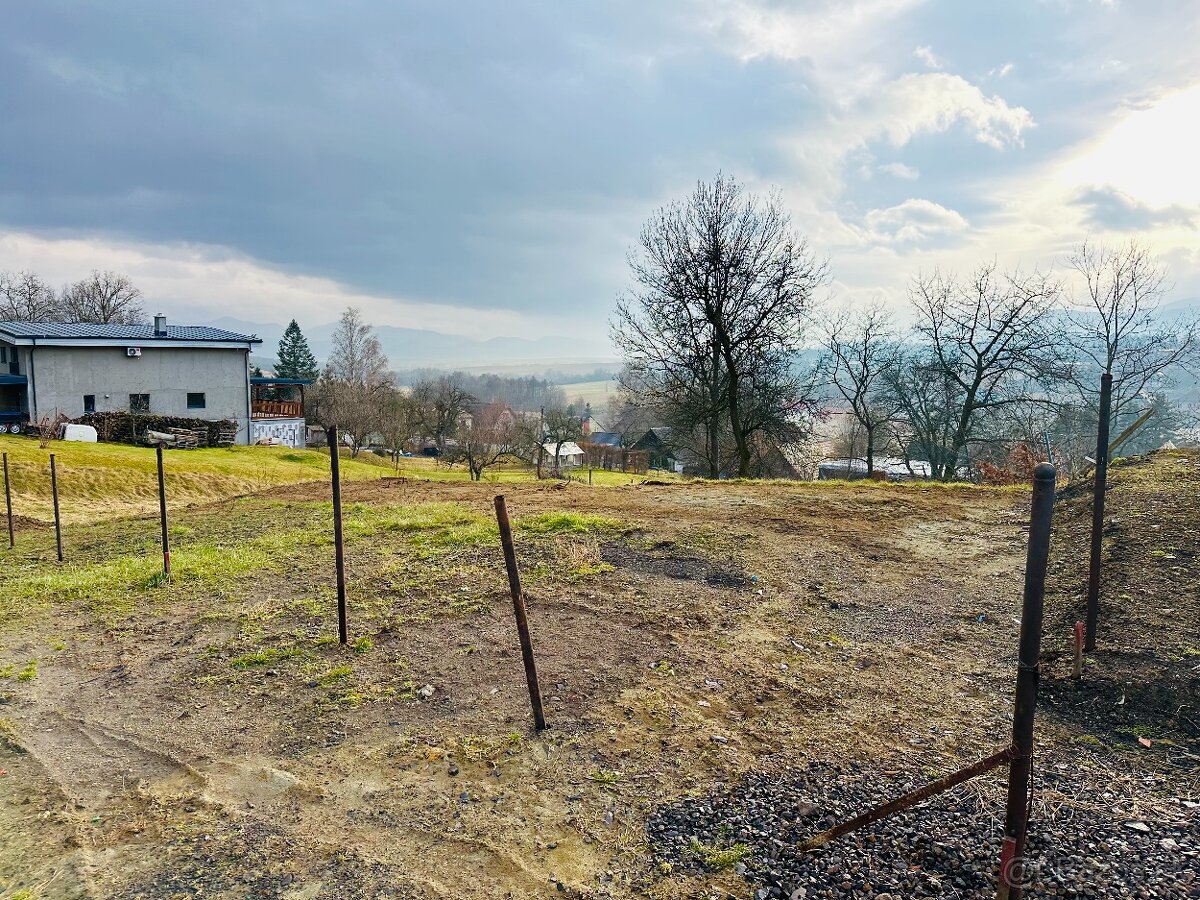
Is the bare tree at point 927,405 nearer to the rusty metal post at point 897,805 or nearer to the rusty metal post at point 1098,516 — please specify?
the rusty metal post at point 1098,516

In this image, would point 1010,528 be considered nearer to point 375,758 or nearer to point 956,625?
point 956,625

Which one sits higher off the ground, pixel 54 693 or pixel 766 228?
pixel 766 228

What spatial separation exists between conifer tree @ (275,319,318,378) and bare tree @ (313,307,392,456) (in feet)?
13.5

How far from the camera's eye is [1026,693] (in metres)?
2.08

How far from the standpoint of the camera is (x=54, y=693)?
4.73 meters

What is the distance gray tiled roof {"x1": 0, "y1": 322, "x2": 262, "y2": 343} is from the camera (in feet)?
82.3

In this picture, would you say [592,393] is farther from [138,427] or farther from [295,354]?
[138,427]

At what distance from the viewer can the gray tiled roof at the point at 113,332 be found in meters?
25.1

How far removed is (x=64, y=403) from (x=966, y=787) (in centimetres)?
3243

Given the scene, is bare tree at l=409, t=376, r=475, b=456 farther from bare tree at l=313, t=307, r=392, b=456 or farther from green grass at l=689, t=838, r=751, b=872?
green grass at l=689, t=838, r=751, b=872

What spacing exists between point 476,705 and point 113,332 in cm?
3139

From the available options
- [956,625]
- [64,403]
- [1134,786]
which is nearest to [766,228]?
[956,625]

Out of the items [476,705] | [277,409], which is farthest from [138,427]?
[476,705]

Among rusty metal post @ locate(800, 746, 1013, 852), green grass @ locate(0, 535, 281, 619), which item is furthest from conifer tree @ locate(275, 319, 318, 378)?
rusty metal post @ locate(800, 746, 1013, 852)
